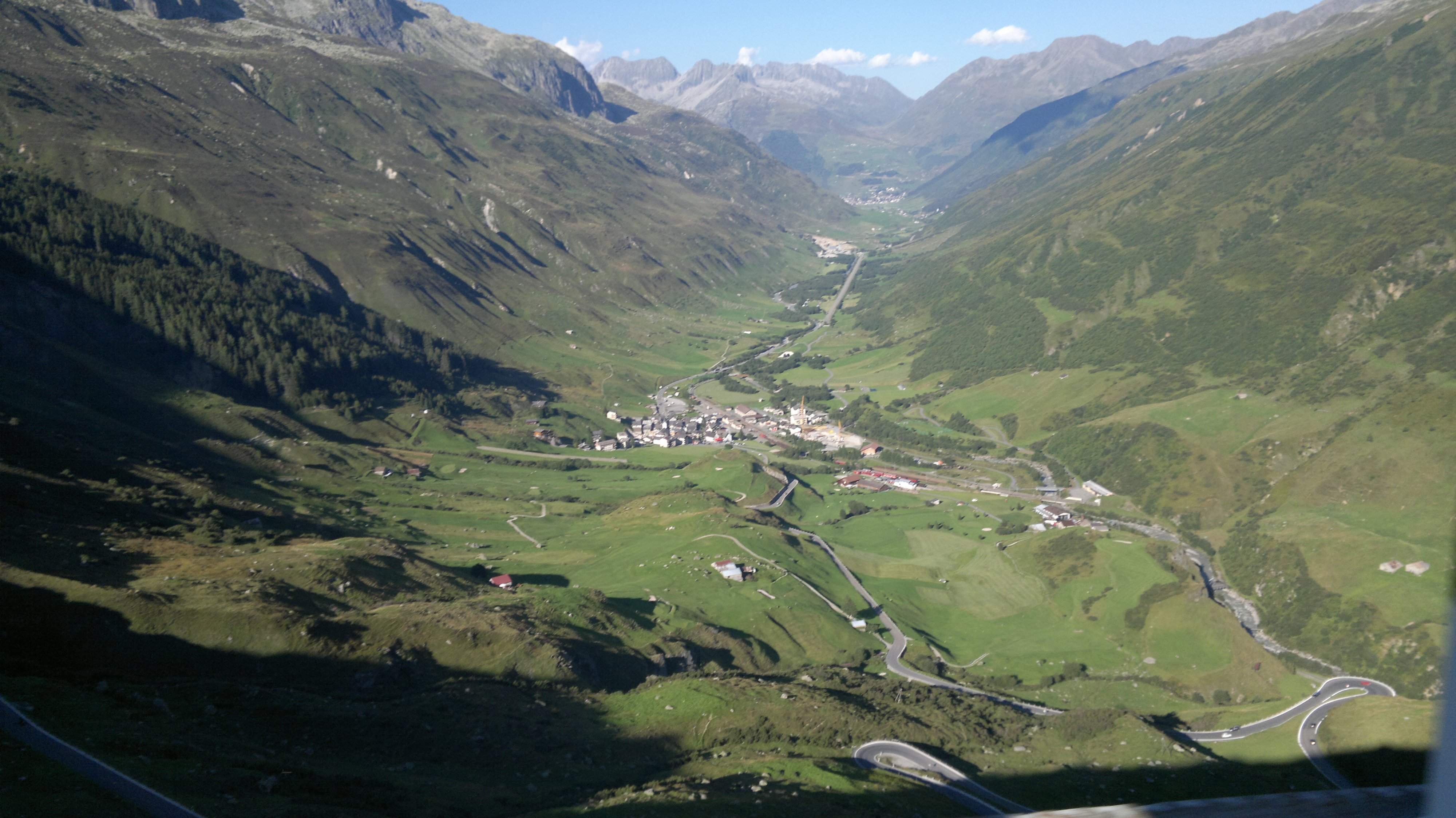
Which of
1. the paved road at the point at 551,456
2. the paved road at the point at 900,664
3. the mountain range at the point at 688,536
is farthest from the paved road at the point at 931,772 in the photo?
the paved road at the point at 551,456

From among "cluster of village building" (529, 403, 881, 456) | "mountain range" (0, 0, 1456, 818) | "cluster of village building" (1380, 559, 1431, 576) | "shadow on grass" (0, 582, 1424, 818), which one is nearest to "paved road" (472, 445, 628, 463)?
"mountain range" (0, 0, 1456, 818)

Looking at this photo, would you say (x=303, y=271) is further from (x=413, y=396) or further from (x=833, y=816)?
(x=833, y=816)

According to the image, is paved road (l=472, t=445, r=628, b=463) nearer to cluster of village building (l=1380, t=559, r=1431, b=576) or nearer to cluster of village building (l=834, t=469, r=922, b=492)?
cluster of village building (l=834, t=469, r=922, b=492)

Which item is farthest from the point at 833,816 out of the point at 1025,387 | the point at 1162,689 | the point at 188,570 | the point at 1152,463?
the point at 1025,387

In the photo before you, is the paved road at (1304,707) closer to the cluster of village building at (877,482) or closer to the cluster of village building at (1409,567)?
the cluster of village building at (1409,567)

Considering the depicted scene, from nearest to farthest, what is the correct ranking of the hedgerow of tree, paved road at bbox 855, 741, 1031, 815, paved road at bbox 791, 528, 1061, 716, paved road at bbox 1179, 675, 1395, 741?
paved road at bbox 855, 741, 1031, 815 → paved road at bbox 1179, 675, 1395, 741 → paved road at bbox 791, 528, 1061, 716 → the hedgerow of tree

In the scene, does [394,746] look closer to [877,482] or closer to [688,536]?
[688,536]
